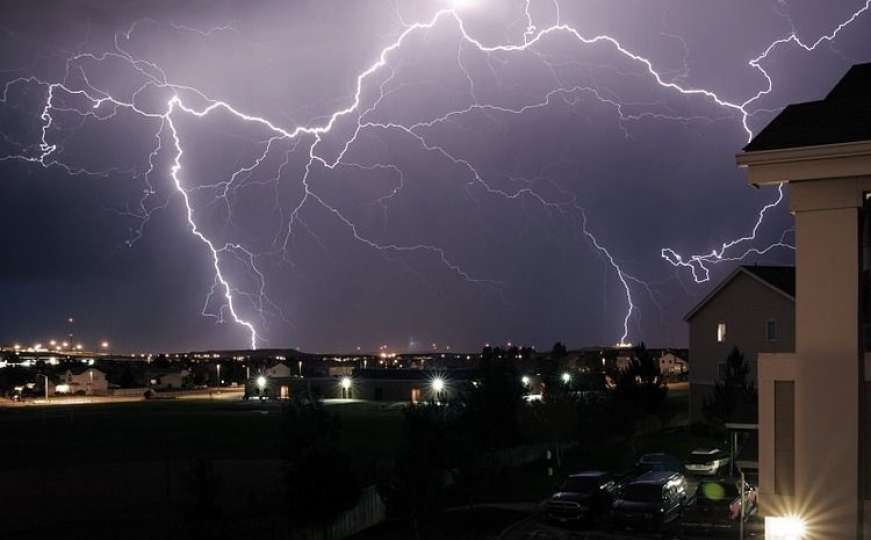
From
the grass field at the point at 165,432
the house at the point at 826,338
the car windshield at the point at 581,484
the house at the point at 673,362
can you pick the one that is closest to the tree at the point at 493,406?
the grass field at the point at 165,432

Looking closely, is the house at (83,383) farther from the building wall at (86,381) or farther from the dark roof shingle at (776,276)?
the dark roof shingle at (776,276)

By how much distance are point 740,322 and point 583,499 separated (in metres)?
19.7

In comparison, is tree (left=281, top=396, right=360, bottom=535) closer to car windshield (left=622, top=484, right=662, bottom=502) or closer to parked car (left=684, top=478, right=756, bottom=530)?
car windshield (left=622, top=484, right=662, bottom=502)

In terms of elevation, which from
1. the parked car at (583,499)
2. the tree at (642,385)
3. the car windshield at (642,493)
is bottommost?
the parked car at (583,499)

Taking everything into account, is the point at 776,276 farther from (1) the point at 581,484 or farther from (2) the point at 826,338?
(2) the point at 826,338

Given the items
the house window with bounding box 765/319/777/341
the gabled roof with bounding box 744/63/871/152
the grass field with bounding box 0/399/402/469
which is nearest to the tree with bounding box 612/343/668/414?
the house window with bounding box 765/319/777/341

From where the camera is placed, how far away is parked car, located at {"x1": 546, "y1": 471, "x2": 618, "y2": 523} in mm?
20172

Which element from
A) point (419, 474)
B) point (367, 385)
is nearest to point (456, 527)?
point (419, 474)

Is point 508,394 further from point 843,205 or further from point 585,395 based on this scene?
point 843,205

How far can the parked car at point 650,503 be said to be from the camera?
768 inches

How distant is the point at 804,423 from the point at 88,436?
4049 centimetres

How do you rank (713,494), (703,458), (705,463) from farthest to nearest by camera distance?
(703,458), (705,463), (713,494)

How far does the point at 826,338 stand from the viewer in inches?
338

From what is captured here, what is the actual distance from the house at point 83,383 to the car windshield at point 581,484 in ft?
294
